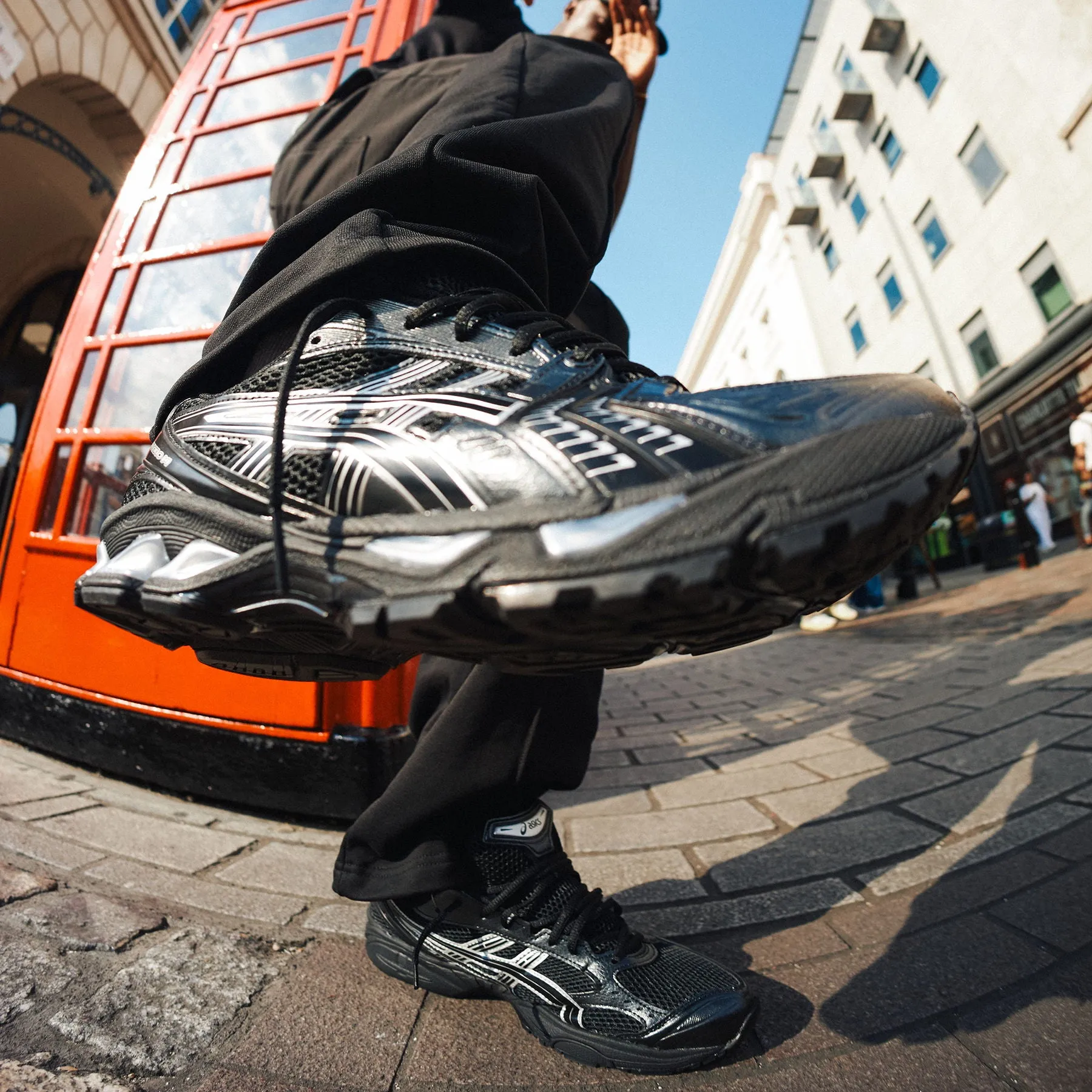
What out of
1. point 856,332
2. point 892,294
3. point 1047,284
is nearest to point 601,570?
point 1047,284

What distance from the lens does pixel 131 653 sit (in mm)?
2094

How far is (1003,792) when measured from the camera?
5.04 feet

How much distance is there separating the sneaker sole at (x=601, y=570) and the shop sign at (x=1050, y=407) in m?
13.8

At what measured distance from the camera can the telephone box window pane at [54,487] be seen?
247 centimetres

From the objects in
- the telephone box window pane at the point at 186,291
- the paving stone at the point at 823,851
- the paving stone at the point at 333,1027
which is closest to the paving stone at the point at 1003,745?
the paving stone at the point at 823,851

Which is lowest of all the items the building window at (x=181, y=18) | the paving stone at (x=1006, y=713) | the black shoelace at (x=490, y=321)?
the paving stone at (x=1006, y=713)

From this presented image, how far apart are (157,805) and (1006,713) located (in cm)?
296

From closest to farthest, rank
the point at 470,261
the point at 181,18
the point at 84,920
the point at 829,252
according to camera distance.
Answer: the point at 470,261 < the point at 84,920 < the point at 181,18 < the point at 829,252

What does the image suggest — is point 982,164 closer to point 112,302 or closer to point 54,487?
point 112,302

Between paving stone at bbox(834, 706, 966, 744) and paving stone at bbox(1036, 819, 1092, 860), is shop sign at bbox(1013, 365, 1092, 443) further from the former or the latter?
paving stone at bbox(1036, 819, 1092, 860)

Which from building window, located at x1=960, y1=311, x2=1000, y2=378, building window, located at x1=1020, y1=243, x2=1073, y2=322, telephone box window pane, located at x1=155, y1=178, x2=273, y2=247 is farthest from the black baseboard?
building window, located at x1=960, y1=311, x2=1000, y2=378

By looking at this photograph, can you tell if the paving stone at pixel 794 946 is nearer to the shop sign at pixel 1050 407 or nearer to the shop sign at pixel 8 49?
the shop sign at pixel 8 49

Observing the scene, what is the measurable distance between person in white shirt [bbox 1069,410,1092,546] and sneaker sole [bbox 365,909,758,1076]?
9.30 metres

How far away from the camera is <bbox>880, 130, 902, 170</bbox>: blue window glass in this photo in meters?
15.2
